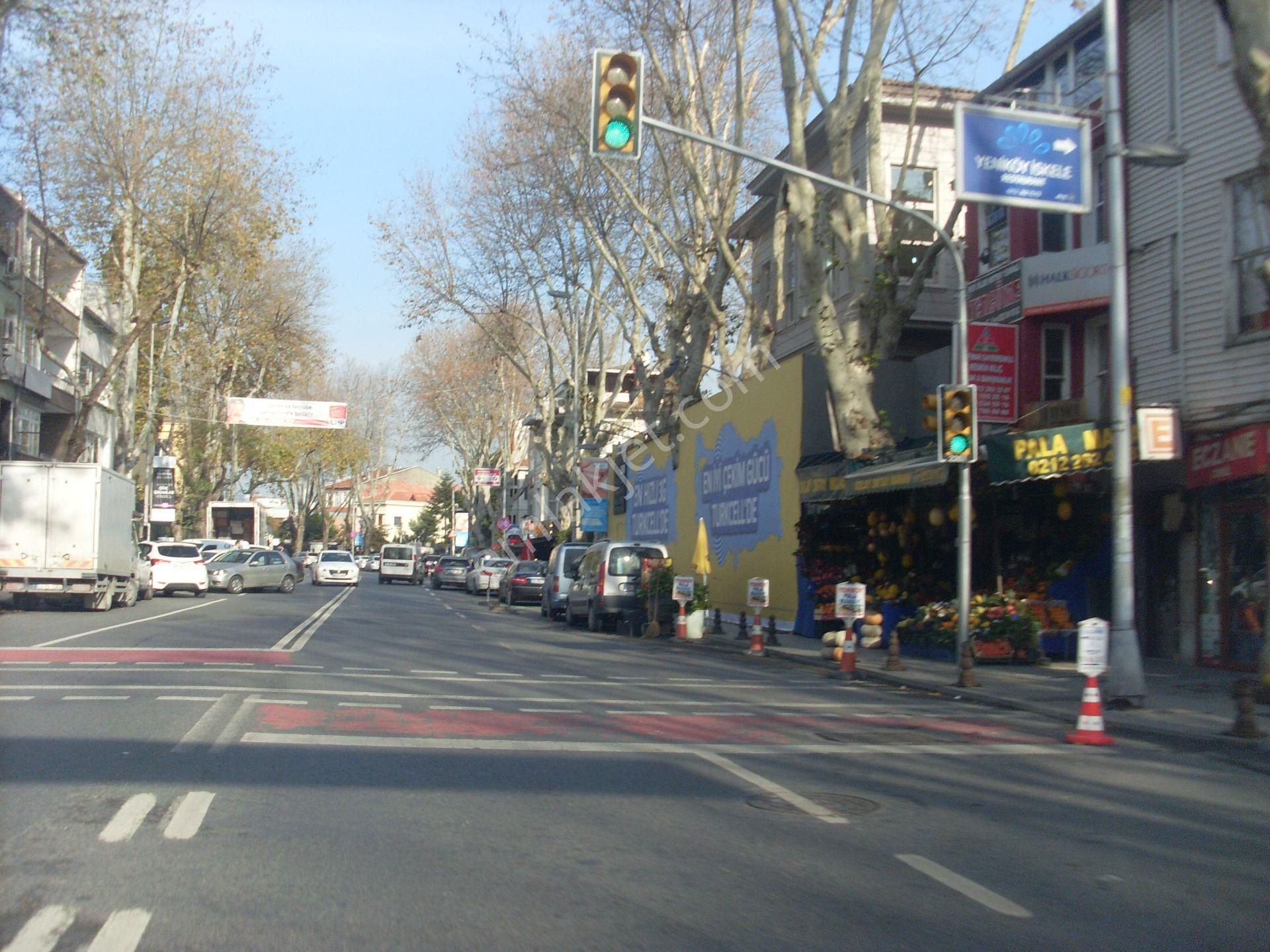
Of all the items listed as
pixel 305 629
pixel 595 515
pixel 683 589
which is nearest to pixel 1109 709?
pixel 683 589

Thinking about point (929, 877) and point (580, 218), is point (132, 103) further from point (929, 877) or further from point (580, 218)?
point (929, 877)

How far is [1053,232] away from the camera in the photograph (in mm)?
21109

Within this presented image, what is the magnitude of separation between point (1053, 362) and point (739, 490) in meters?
9.02

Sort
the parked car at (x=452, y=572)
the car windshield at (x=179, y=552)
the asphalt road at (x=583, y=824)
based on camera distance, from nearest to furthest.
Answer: the asphalt road at (x=583, y=824) → the car windshield at (x=179, y=552) → the parked car at (x=452, y=572)

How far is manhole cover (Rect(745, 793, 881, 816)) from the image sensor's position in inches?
296

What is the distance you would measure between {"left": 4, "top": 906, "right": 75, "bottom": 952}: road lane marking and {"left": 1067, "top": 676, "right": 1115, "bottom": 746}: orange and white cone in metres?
8.57

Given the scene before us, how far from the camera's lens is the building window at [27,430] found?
39.9m

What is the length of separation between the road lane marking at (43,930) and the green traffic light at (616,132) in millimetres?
8369

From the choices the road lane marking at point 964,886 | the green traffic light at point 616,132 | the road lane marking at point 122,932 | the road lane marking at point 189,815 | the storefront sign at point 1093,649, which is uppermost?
the green traffic light at point 616,132

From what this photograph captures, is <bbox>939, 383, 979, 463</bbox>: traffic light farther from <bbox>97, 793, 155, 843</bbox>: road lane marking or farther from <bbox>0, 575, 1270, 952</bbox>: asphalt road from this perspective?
<bbox>97, 793, 155, 843</bbox>: road lane marking

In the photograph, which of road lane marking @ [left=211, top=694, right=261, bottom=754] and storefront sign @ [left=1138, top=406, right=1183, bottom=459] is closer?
road lane marking @ [left=211, top=694, right=261, bottom=754]

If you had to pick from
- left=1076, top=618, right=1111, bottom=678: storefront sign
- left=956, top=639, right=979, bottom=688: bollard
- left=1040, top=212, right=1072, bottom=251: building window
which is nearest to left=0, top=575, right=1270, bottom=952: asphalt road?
left=1076, top=618, right=1111, bottom=678: storefront sign

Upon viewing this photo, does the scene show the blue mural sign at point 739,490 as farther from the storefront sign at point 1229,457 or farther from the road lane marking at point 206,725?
the road lane marking at point 206,725

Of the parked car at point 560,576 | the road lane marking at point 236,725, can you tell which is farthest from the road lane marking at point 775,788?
the parked car at point 560,576
